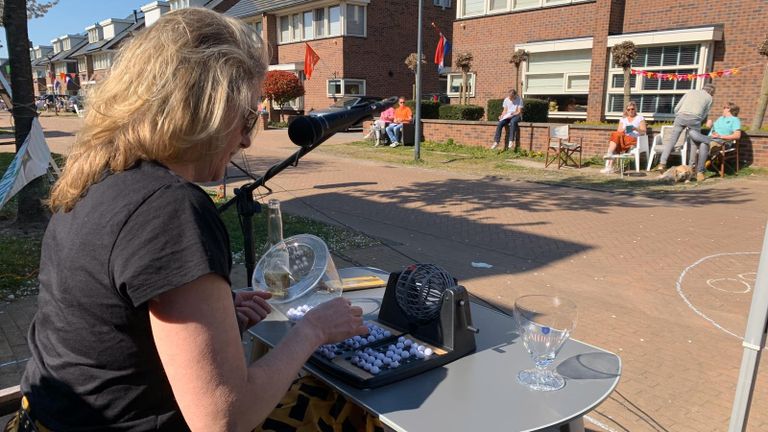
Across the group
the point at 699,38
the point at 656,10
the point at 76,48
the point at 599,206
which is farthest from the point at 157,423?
the point at 76,48

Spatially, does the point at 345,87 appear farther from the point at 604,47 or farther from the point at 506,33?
the point at 604,47

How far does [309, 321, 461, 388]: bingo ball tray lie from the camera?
1.59 meters

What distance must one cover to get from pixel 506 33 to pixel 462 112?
375 centimetres

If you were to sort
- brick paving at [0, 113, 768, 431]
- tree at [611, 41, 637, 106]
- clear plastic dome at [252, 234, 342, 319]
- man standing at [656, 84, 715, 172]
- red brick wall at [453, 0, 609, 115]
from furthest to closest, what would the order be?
red brick wall at [453, 0, 609, 115], tree at [611, 41, 637, 106], man standing at [656, 84, 715, 172], brick paving at [0, 113, 768, 431], clear plastic dome at [252, 234, 342, 319]

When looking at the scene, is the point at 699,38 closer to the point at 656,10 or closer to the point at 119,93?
the point at 656,10

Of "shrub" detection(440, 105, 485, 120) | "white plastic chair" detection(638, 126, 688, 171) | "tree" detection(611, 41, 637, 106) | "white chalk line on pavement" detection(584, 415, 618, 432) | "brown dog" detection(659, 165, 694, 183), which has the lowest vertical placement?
"white chalk line on pavement" detection(584, 415, 618, 432)

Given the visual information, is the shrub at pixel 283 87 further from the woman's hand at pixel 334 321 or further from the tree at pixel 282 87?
the woman's hand at pixel 334 321

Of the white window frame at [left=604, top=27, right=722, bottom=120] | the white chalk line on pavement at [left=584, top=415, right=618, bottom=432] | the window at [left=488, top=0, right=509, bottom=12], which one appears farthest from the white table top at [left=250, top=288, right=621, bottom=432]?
the window at [left=488, top=0, right=509, bottom=12]

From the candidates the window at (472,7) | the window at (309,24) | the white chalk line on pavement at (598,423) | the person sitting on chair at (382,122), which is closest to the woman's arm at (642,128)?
the person sitting on chair at (382,122)

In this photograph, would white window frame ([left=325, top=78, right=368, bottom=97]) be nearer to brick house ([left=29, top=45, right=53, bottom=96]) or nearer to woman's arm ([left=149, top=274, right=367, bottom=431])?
woman's arm ([left=149, top=274, right=367, bottom=431])

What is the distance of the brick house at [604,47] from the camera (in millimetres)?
14055

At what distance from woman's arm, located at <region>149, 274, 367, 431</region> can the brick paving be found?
7.80 ft

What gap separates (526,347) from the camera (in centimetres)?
173

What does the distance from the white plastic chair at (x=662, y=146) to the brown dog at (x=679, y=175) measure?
663 mm
